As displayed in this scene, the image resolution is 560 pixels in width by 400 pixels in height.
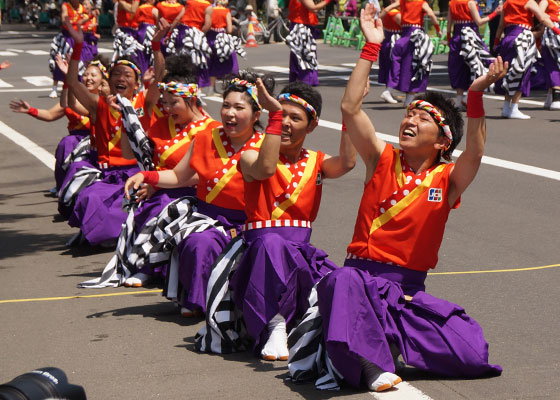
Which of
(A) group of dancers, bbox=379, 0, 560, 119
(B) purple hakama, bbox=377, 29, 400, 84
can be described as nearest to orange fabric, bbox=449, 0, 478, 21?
(A) group of dancers, bbox=379, 0, 560, 119

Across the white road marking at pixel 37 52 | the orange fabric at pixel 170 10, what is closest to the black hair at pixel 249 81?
the orange fabric at pixel 170 10

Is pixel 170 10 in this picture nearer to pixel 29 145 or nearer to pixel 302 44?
pixel 302 44

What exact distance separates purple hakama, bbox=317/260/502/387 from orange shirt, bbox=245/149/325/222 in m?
0.58

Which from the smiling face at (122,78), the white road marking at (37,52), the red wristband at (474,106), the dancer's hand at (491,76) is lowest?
the white road marking at (37,52)

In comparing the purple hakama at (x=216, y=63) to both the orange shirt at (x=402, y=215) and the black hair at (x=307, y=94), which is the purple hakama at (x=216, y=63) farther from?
the orange shirt at (x=402, y=215)

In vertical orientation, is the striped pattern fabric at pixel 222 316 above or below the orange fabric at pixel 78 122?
above

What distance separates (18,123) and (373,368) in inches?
521

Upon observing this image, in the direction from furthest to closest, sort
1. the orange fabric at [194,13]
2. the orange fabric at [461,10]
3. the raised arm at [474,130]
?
the orange fabric at [194,13] → the orange fabric at [461,10] → the raised arm at [474,130]

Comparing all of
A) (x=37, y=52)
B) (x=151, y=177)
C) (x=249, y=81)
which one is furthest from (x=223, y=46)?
(x=37, y=52)

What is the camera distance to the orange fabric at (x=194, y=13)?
20.2 metres

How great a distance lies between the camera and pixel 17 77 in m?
25.6

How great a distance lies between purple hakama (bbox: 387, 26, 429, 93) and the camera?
59.7 ft

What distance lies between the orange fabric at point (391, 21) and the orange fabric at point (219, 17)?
325 centimetres

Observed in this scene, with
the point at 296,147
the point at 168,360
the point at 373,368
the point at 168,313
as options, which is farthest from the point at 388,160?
the point at 168,313
